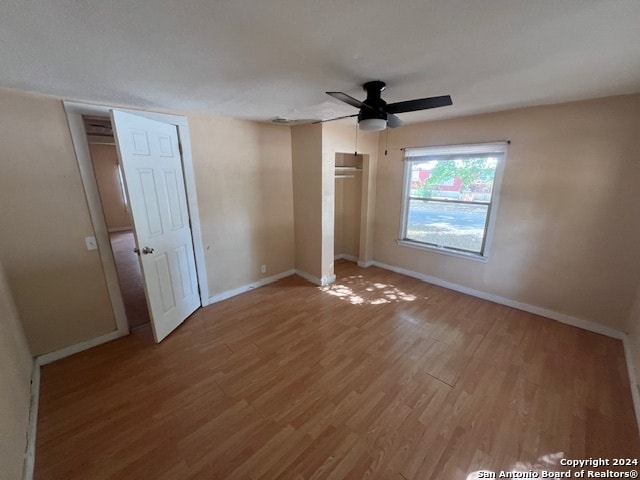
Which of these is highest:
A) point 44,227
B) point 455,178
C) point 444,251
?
point 455,178

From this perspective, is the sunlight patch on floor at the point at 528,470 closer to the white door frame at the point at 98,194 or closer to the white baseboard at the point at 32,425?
the white baseboard at the point at 32,425

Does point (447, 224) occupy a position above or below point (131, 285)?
above

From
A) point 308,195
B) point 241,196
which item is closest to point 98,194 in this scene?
point 241,196

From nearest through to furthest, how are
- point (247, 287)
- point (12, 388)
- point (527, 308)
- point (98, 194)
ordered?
point (12, 388) < point (98, 194) < point (527, 308) < point (247, 287)

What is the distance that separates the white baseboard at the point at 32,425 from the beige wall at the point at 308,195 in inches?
115

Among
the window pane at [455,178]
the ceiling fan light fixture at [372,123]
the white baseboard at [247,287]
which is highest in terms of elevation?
the ceiling fan light fixture at [372,123]

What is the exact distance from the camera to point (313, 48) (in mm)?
1346

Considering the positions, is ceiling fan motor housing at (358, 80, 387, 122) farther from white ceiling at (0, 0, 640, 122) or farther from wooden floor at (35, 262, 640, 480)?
wooden floor at (35, 262, 640, 480)

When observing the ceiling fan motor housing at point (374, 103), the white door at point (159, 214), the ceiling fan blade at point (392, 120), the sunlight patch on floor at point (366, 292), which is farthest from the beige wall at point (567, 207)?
the white door at point (159, 214)

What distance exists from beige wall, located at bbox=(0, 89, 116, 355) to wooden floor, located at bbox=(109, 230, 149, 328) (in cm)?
42

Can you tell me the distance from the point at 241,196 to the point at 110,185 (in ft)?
20.9

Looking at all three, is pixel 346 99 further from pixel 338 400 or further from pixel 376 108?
pixel 338 400

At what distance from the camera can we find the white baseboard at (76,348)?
7.32 ft

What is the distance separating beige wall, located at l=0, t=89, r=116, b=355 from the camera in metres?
1.96
